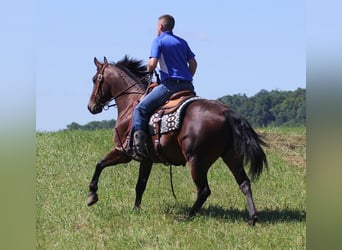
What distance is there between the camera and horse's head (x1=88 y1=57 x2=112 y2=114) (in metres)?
9.46

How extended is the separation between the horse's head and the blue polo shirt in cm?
155

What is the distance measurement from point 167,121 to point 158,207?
1581mm

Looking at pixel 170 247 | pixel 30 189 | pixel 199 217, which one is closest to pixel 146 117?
pixel 199 217

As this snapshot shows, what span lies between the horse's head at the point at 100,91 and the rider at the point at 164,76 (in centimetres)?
137

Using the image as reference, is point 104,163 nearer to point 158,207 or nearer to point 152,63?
point 158,207

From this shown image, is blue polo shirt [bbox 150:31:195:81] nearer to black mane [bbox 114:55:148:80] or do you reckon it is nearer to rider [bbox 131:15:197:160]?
rider [bbox 131:15:197:160]

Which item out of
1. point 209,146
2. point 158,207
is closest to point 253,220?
point 209,146

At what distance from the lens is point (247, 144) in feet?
25.0

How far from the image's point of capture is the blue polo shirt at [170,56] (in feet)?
26.4

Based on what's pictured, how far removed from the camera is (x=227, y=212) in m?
8.34

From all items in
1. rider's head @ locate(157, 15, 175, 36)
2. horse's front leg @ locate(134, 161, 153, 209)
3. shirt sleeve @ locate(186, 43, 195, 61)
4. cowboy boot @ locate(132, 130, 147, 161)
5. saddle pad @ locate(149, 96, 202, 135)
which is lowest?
horse's front leg @ locate(134, 161, 153, 209)

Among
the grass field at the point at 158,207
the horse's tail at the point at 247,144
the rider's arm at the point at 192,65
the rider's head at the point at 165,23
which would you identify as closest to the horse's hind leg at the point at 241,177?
the horse's tail at the point at 247,144

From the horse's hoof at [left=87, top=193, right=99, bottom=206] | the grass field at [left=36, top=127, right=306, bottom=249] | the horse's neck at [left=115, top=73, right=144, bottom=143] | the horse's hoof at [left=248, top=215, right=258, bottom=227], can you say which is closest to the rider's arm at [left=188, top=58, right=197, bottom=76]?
the horse's neck at [left=115, top=73, right=144, bottom=143]

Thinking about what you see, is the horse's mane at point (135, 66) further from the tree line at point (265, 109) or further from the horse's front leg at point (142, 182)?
the tree line at point (265, 109)
